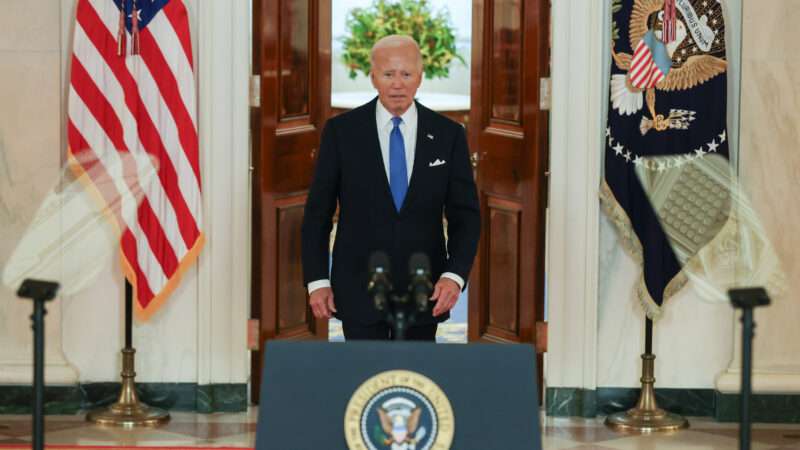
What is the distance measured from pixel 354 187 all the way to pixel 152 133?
6.84ft

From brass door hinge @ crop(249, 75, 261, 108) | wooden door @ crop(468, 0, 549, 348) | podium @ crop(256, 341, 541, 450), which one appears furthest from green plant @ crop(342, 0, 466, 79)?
podium @ crop(256, 341, 541, 450)

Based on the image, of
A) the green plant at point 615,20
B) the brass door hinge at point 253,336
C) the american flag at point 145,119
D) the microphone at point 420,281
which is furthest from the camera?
the brass door hinge at point 253,336

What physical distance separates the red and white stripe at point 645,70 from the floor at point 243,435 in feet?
5.52

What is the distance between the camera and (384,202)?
4.50 meters

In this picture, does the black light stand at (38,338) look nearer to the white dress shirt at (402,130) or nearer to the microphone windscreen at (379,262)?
the microphone windscreen at (379,262)

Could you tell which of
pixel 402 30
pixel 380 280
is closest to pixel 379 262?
pixel 380 280

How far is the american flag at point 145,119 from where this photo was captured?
6.23m

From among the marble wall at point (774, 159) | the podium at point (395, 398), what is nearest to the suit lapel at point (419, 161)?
the podium at point (395, 398)

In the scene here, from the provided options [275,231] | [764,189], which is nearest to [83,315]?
[275,231]

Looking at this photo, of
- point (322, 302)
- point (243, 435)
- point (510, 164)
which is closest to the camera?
point (322, 302)

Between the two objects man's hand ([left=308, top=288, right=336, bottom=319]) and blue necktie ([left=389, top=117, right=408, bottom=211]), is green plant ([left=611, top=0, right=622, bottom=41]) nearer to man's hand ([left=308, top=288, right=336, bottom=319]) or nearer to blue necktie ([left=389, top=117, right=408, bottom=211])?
blue necktie ([left=389, top=117, right=408, bottom=211])

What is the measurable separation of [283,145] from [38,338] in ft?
12.0

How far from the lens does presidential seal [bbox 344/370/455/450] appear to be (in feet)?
9.68

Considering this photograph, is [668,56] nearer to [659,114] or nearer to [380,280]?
[659,114]
